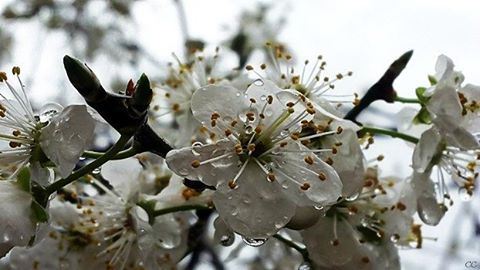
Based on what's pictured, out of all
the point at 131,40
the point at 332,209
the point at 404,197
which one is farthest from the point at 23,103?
the point at 131,40

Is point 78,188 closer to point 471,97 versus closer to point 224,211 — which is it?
point 224,211

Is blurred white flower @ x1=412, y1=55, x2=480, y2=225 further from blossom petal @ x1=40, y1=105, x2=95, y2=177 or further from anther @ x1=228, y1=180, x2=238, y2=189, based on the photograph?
blossom petal @ x1=40, y1=105, x2=95, y2=177

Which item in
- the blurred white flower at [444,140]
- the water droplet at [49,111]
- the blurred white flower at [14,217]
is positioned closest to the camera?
the blurred white flower at [14,217]

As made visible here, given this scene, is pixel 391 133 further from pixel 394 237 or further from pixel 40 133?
pixel 40 133

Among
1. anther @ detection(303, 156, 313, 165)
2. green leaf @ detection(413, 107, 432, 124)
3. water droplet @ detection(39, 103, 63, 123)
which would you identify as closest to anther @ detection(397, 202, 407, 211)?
green leaf @ detection(413, 107, 432, 124)

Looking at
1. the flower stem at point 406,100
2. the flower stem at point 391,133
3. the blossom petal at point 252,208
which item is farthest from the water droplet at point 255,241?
the flower stem at point 406,100

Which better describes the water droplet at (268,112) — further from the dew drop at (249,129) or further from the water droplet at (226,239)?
the water droplet at (226,239)
